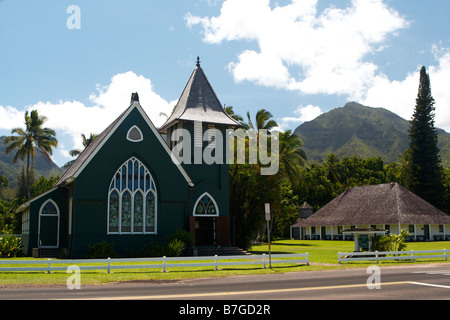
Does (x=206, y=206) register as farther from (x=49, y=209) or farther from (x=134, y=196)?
Answer: (x=49, y=209)

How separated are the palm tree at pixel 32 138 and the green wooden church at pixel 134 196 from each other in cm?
2650

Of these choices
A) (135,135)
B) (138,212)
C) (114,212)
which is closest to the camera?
(114,212)

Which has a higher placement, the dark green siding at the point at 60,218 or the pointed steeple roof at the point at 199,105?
the pointed steeple roof at the point at 199,105

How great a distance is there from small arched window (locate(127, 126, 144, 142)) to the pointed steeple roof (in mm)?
3097

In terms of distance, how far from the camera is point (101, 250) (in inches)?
1074

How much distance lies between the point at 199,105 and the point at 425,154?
1986 inches

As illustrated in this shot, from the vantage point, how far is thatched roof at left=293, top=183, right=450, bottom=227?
55781 millimetres

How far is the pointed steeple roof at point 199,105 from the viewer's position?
109 ft

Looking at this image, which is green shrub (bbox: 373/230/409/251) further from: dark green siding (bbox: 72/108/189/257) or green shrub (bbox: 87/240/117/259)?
green shrub (bbox: 87/240/117/259)

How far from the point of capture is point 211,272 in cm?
2081

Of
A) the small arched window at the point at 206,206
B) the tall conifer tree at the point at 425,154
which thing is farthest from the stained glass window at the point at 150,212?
the tall conifer tree at the point at 425,154

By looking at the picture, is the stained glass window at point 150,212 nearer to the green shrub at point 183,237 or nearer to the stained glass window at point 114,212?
the green shrub at point 183,237

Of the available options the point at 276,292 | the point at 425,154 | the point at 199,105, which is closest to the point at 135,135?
the point at 199,105
